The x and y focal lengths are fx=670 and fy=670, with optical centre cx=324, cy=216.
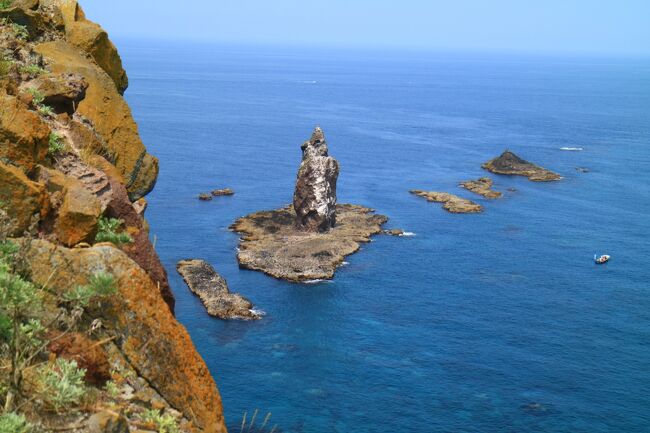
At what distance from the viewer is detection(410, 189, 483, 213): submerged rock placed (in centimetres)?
13625

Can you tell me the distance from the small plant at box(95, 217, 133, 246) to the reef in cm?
8909

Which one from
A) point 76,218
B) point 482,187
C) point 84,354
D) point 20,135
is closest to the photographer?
point 84,354

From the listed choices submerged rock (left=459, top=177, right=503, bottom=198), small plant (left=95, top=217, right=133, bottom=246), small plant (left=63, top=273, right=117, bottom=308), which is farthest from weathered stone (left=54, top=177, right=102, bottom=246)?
submerged rock (left=459, top=177, right=503, bottom=198)

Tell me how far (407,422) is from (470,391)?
32.0 feet

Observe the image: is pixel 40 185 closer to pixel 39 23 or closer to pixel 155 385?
pixel 155 385

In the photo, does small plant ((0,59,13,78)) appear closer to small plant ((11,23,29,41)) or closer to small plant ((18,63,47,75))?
small plant ((18,63,47,75))

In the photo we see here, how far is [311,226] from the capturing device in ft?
396

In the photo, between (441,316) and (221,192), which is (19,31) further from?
(221,192)

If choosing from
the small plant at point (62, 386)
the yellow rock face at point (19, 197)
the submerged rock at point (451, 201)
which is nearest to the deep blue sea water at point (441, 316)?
the submerged rock at point (451, 201)

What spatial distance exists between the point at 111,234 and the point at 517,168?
168 meters

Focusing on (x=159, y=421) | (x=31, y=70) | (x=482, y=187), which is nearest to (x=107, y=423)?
(x=159, y=421)

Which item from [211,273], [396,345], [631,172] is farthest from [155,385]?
[631,172]

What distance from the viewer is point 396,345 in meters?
78.6

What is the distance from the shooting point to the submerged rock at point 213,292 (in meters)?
84.6
